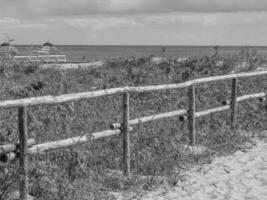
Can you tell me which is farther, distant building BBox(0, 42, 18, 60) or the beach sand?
distant building BBox(0, 42, 18, 60)

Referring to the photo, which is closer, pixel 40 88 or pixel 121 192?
pixel 121 192

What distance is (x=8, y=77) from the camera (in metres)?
17.0

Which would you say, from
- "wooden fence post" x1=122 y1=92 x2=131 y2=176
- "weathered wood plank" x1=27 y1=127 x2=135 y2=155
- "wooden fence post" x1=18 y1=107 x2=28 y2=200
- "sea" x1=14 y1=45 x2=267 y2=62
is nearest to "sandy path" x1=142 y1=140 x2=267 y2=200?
"wooden fence post" x1=122 y1=92 x2=131 y2=176

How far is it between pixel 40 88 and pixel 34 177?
8.40 meters

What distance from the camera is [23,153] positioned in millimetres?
5336

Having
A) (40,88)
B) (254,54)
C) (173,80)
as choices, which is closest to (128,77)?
(173,80)

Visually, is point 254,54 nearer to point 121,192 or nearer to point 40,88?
point 40,88

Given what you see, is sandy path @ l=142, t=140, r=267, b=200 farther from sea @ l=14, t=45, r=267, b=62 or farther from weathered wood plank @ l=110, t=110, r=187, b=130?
sea @ l=14, t=45, r=267, b=62

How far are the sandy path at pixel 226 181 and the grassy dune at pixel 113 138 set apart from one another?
0.71 feet

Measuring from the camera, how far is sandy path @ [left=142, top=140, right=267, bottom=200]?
6590 mm

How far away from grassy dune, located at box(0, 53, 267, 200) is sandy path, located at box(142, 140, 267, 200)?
215 mm

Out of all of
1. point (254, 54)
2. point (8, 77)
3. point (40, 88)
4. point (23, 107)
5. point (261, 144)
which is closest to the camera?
point (23, 107)

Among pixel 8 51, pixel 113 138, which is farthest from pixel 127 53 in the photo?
pixel 113 138

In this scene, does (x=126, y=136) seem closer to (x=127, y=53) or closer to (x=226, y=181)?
(x=226, y=181)
